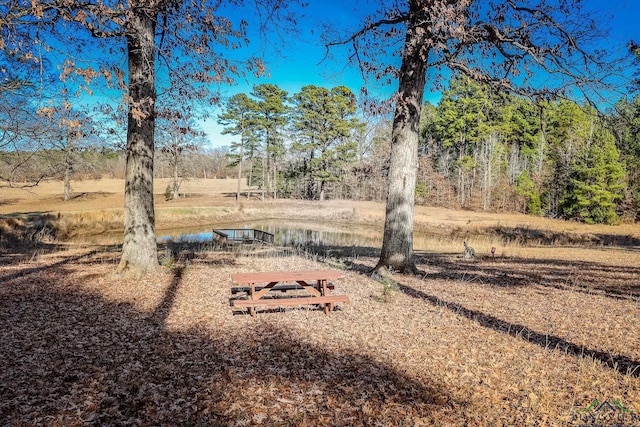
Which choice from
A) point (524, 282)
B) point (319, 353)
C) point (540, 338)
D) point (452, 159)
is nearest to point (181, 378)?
A: point (319, 353)

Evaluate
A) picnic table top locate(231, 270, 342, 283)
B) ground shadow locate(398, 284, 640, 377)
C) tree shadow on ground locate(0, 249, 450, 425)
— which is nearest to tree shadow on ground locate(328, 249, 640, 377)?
ground shadow locate(398, 284, 640, 377)

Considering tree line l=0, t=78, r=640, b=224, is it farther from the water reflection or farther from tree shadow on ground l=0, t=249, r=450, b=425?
tree shadow on ground l=0, t=249, r=450, b=425

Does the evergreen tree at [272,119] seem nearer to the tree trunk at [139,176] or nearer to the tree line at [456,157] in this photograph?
the tree line at [456,157]

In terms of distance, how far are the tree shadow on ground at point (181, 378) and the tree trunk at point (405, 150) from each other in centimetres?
404

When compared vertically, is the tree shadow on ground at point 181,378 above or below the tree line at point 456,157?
below

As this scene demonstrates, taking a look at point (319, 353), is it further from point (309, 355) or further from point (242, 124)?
point (242, 124)

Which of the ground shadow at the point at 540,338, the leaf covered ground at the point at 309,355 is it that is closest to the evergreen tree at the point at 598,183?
the leaf covered ground at the point at 309,355

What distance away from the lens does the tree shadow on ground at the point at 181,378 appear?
11.2 ft

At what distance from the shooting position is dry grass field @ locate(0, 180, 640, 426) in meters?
3.48

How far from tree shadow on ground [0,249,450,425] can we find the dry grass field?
2 cm

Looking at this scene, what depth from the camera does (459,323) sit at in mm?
5871

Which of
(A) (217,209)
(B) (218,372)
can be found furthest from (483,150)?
(B) (218,372)

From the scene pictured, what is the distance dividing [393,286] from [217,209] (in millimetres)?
28858

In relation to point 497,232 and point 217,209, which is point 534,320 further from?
point 217,209
